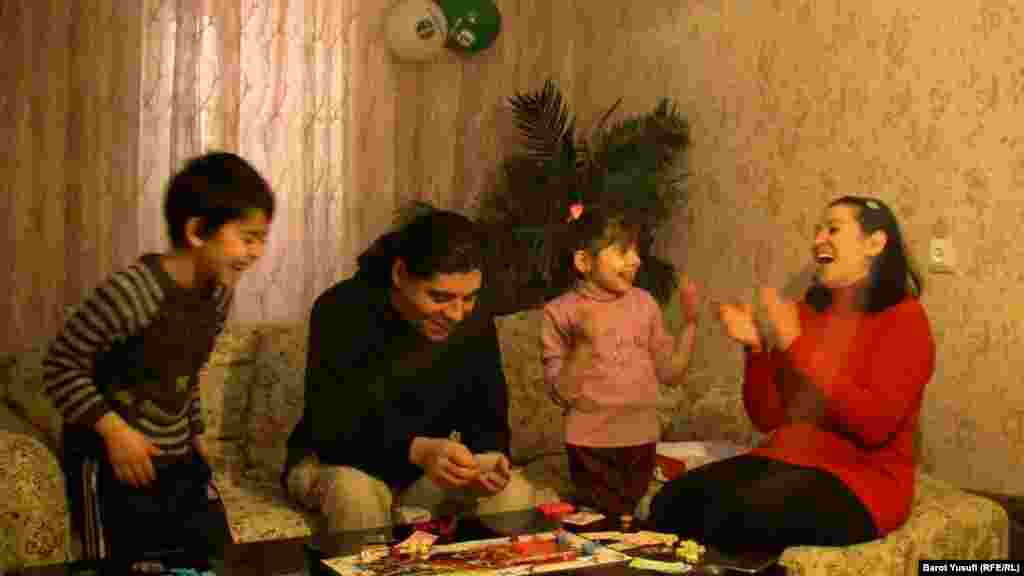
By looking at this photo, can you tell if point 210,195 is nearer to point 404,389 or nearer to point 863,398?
point 404,389

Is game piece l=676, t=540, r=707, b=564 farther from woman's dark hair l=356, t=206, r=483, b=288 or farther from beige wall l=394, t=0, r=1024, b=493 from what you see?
beige wall l=394, t=0, r=1024, b=493

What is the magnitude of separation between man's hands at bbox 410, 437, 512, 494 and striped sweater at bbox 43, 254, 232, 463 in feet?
1.57

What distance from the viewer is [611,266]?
250cm

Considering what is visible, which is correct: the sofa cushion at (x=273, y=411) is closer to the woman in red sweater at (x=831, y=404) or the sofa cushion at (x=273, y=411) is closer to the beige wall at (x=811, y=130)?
the woman in red sweater at (x=831, y=404)

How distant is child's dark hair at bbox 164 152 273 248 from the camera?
1.80m

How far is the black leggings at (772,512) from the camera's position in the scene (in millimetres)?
2045

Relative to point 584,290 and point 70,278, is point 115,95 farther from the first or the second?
point 584,290

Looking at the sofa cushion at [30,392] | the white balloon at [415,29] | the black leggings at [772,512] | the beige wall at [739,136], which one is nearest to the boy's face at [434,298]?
the black leggings at [772,512]

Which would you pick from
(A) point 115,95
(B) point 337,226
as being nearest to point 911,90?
(B) point 337,226

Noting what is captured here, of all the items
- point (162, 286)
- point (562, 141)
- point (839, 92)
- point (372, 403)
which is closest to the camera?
point (162, 286)

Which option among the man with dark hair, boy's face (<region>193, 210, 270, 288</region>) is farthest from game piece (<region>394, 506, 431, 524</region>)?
boy's face (<region>193, 210, 270, 288</region>)

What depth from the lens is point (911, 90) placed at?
113 inches

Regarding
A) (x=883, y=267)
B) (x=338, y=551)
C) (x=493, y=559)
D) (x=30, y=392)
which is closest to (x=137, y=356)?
(x=338, y=551)

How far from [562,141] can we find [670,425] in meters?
1.20
